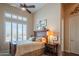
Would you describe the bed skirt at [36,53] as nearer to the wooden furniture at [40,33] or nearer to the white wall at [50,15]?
the wooden furniture at [40,33]

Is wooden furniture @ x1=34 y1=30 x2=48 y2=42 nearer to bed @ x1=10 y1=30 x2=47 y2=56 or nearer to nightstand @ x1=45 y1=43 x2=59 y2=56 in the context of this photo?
bed @ x1=10 y1=30 x2=47 y2=56

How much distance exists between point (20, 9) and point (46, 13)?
581mm

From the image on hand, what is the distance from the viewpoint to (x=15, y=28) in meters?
2.46

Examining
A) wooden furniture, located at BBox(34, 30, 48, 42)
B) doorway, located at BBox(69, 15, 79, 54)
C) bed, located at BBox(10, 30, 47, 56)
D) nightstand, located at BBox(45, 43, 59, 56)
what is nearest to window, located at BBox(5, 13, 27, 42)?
bed, located at BBox(10, 30, 47, 56)

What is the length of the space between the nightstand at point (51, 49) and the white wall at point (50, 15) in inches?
14.3

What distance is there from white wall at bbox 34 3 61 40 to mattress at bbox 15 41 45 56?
18.2 inches

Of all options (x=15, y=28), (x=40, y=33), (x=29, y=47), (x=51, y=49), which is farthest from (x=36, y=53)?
(x=15, y=28)

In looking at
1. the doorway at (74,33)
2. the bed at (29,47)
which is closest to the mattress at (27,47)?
the bed at (29,47)

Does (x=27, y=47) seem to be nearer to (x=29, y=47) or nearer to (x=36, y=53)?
(x=29, y=47)

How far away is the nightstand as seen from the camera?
2.47 m

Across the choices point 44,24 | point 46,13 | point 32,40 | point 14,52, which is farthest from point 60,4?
point 14,52

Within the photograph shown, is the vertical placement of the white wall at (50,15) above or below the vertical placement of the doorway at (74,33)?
above

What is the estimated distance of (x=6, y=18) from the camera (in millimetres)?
2402

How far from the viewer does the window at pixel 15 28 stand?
94.8 inches
